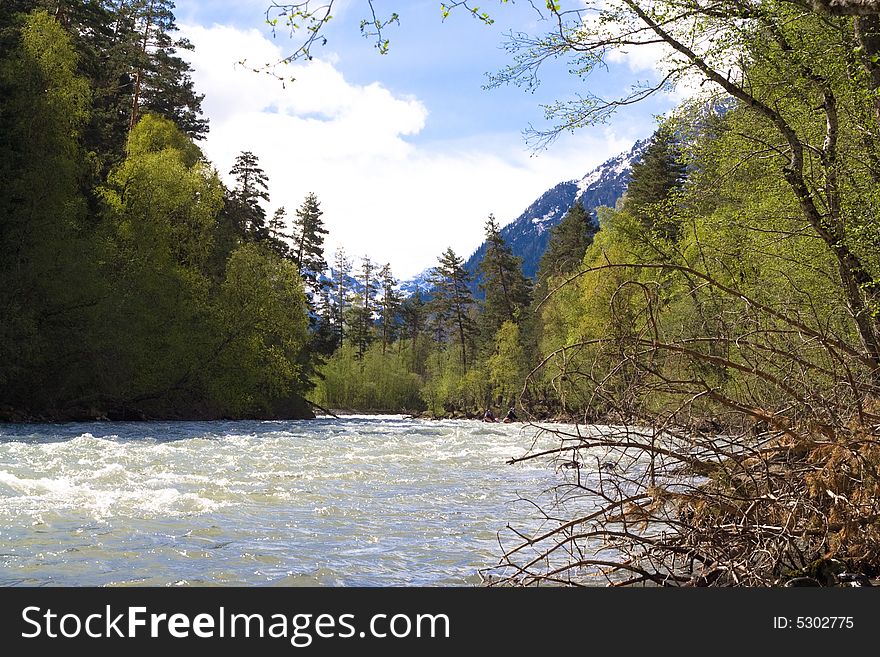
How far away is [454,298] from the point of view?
250ft

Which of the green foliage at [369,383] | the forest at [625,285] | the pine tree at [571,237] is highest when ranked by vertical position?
the pine tree at [571,237]

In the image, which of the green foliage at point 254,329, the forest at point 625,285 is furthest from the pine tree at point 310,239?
the green foliage at point 254,329

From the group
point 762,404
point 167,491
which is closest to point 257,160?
point 167,491

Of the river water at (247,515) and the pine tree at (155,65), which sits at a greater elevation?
the pine tree at (155,65)

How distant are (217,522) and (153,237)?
24.4 m

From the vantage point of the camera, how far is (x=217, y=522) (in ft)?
26.6

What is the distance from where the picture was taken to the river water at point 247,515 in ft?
19.9

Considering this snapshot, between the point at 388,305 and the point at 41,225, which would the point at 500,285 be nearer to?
the point at 388,305

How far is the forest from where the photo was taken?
16.9 ft

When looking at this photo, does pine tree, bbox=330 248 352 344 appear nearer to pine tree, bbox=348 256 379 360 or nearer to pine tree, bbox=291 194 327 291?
pine tree, bbox=348 256 379 360

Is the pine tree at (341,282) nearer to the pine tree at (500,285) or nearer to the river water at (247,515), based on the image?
the pine tree at (500,285)

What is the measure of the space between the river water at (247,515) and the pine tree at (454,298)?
195 ft

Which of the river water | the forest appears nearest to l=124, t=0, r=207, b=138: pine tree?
the forest

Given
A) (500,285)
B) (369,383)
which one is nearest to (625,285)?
(500,285)
